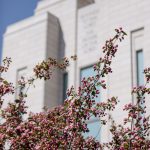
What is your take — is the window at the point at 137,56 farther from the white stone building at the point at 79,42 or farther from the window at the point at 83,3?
the window at the point at 83,3

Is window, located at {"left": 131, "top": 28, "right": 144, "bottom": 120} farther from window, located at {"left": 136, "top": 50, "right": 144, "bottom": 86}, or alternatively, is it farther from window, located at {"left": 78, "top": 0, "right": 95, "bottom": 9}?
window, located at {"left": 78, "top": 0, "right": 95, "bottom": 9}

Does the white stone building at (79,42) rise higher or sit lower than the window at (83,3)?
lower

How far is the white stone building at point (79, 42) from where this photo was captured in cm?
3017

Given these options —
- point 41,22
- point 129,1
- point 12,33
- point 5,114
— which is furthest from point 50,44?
point 5,114

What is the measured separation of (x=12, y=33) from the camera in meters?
38.4

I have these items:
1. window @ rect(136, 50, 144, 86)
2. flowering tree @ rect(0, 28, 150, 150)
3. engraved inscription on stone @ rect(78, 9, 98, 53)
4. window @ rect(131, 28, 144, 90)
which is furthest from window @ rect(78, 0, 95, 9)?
flowering tree @ rect(0, 28, 150, 150)

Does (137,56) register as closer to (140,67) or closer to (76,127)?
(140,67)

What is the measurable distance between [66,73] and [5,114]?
22.8 m

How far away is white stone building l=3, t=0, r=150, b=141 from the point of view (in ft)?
99.0

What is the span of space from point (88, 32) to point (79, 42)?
0.91m

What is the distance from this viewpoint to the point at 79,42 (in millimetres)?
34844

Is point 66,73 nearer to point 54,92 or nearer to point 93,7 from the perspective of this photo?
point 54,92

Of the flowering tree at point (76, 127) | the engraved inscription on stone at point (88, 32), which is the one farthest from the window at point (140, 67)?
the flowering tree at point (76, 127)

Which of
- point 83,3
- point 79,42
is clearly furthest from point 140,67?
point 83,3
